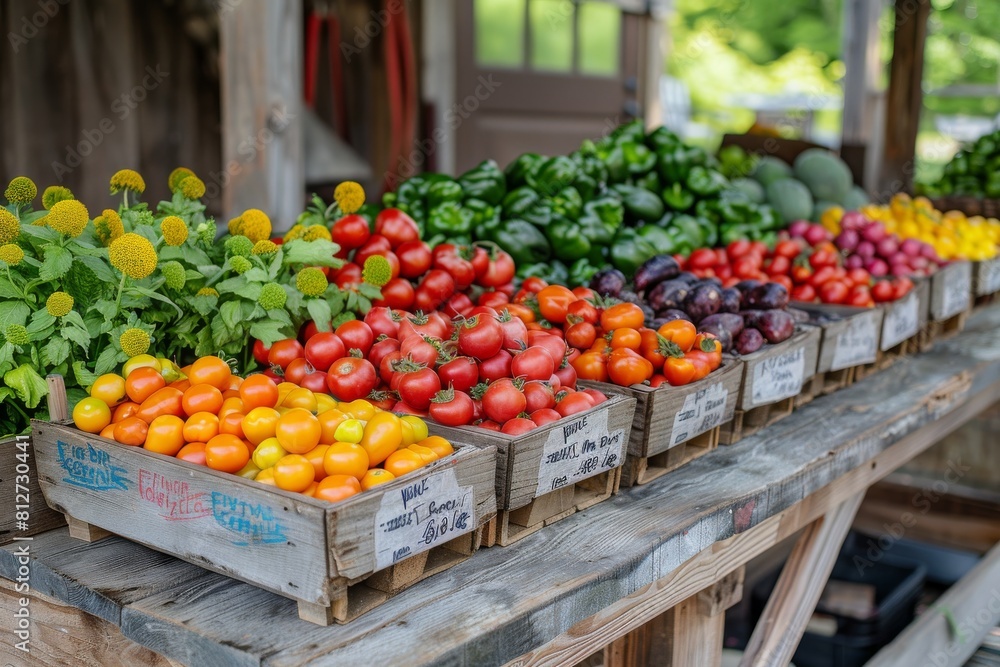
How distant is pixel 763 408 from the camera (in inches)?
92.4

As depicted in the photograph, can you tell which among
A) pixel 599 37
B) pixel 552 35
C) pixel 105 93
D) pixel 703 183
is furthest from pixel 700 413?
pixel 599 37

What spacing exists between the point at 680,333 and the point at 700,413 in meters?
0.18

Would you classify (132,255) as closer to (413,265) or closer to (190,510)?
(190,510)

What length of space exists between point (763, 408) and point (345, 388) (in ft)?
3.61

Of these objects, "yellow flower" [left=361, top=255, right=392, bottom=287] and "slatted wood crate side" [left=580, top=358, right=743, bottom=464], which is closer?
"slatted wood crate side" [left=580, top=358, right=743, bottom=464]

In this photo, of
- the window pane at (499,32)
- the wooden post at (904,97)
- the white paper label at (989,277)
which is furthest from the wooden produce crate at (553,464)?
the window pane at (499,32)

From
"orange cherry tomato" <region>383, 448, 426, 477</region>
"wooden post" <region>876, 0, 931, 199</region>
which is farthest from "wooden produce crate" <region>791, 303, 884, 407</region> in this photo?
"wooden post" <region>876, 0, 931, 199</region>

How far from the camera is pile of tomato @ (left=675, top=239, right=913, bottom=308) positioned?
2877 millimetres

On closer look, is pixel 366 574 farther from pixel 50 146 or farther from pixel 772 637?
pixel 50 146

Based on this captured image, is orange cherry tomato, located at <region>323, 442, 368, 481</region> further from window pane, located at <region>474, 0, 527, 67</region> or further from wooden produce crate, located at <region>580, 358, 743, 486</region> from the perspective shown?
window pane, located at <region>474, 0, 527, 67</region>

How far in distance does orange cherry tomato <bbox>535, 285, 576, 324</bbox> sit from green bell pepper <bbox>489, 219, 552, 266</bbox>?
52 cm

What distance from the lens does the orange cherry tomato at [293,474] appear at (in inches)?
54.2

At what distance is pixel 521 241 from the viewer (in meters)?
2.73

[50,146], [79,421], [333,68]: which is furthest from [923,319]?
[50,146]
